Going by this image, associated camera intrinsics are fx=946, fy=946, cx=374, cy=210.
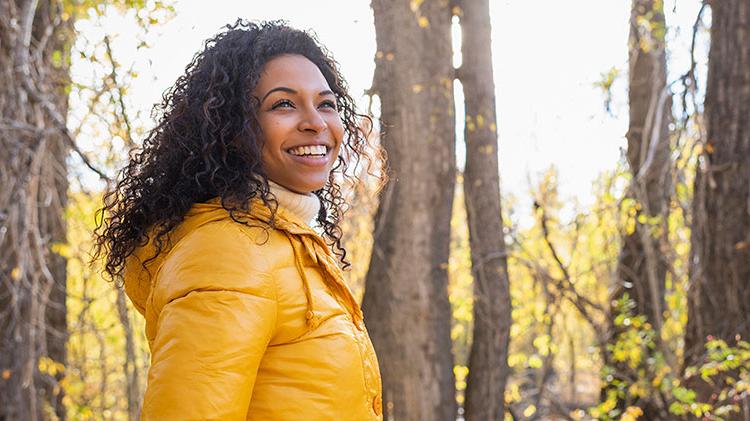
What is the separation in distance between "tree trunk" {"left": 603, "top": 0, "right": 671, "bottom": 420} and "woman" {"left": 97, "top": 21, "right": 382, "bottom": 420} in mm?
3404

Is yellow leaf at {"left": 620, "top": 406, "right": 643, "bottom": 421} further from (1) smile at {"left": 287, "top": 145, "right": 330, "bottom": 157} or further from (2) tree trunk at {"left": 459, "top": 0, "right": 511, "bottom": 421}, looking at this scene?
(1) smile at {"left": 287, "top": 145, "right": 330, "bottom": 157}

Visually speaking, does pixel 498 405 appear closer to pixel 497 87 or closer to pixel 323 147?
pixel 497 87

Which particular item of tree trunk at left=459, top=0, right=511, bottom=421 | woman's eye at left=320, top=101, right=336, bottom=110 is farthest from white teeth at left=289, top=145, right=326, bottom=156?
tree trunk at left=459, top=0, right=511, bottom=421

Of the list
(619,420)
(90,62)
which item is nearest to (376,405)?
(90,62)

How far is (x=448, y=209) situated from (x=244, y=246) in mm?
3640

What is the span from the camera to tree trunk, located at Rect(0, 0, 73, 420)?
4.38 m

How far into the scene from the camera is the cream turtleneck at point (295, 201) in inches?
76.9

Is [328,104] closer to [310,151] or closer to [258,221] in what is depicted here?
[310,151]

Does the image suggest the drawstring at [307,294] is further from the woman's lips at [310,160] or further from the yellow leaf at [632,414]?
the yellow leaf at [632,414]

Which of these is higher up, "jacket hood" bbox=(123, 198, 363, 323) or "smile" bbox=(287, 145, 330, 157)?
"smile" bbox=(287, 145, 330, 157)

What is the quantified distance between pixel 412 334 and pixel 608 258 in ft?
6.13

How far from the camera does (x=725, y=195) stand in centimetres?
459

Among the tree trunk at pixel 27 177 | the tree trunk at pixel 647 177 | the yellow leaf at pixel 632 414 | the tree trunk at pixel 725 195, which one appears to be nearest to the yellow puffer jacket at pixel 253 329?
the tree trunk at pixel 27 177

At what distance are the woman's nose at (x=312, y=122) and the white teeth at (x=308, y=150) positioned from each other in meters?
0.04
